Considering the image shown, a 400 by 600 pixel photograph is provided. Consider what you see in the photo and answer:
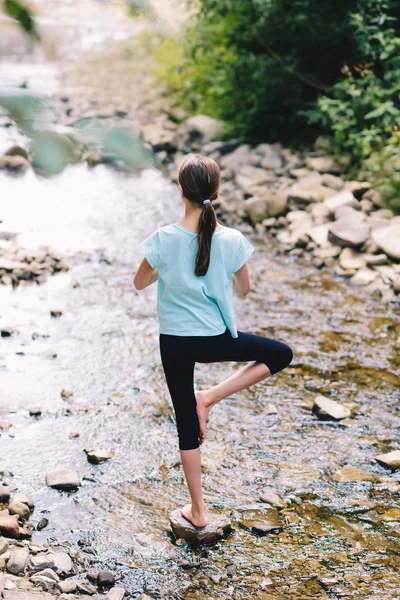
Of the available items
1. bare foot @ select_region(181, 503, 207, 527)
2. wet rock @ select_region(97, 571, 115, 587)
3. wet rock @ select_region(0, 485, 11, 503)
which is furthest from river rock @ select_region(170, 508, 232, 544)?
wet rock @ select_region(0, 485, 11, 503)

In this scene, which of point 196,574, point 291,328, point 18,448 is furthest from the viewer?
point 291,328

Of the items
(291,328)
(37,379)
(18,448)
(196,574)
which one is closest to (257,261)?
(291,328)

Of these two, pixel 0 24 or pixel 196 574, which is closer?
pixel 0 24

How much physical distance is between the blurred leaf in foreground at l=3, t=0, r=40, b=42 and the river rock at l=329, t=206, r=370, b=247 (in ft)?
22.5

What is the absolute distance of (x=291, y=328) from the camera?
6.06 meters

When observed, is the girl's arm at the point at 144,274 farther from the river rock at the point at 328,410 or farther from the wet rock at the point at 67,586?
the river rock at the point at 328,410

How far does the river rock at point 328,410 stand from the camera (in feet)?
14.5

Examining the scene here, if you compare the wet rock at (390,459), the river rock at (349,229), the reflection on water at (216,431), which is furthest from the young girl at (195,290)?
the river rock at (349,229)

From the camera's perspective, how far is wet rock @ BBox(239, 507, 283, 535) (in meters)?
3.20

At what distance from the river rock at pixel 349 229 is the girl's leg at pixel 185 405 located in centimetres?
506

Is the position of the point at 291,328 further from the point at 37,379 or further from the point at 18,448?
the point at 18,448

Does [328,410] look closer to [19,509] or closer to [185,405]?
[185,405]

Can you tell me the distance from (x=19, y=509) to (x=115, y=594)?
0.77 m

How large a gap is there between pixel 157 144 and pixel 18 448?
27.8ft
